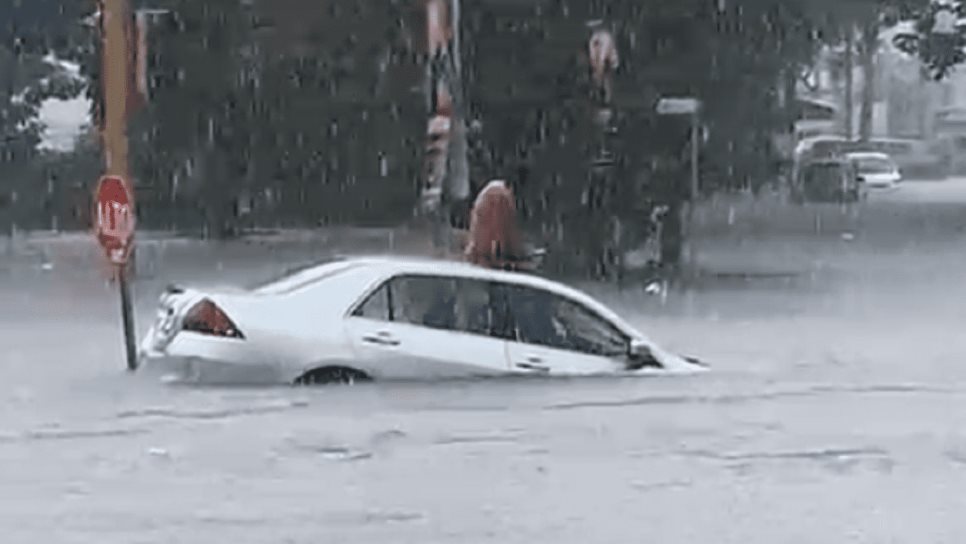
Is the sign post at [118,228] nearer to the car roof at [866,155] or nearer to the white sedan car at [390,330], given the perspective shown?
the white sedan car at [390,330]

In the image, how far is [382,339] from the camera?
15.9 meters

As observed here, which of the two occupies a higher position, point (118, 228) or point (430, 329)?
point (118, 228)

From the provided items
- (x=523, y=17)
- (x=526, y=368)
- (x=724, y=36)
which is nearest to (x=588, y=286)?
(x=523, y=17)

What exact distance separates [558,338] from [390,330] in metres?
1.31

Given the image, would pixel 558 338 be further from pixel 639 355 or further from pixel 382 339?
pixel 382 339

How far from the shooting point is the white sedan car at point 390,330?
15750 mm

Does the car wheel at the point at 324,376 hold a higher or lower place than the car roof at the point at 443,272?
lower

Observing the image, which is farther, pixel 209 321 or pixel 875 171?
pixel 875 171

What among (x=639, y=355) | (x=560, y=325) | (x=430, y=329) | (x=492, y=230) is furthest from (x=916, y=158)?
(x=430, y=329)

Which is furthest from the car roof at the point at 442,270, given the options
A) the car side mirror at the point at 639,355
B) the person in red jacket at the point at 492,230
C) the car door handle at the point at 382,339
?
the person in red jacket at the point at 492,230

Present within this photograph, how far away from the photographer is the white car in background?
75.6 metres

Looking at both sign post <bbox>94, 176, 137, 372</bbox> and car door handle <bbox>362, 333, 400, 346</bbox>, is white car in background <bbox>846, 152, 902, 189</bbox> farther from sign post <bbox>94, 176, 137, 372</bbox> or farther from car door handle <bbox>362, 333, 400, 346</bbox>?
car door handle <bbox>362, 333, 400, 346</bbox>

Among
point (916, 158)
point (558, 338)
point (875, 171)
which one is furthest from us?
point (916, 158)

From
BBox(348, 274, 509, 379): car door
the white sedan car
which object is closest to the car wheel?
the white sedan car
